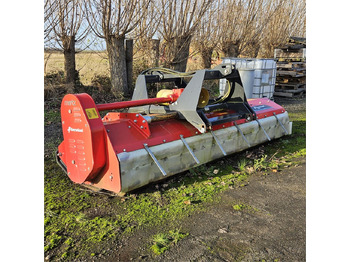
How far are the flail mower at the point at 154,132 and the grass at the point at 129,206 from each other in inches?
7.4

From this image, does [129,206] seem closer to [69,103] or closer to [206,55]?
[69,103]

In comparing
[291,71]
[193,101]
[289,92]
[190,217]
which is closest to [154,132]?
[193,101]

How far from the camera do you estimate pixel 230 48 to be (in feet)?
43.9

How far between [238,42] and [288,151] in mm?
9037

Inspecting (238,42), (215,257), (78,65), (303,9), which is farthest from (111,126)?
(303,9)

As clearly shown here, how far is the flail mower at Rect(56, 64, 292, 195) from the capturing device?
10.8 ft

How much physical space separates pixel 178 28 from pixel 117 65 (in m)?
2.21

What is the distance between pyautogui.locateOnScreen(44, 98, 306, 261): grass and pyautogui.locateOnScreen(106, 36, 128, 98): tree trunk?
447 cm

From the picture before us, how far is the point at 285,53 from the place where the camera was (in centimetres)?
1281

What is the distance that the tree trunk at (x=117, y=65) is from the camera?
8633 millimetres

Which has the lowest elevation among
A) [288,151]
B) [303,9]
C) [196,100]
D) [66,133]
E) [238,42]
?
[288,151]

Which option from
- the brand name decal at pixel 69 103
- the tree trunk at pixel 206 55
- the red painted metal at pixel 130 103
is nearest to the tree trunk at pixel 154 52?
the tree trunk at pixel 206 55

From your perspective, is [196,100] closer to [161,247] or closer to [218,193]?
[218,193]

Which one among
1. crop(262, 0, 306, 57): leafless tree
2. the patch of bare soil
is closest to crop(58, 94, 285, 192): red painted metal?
the patch of bare soil
